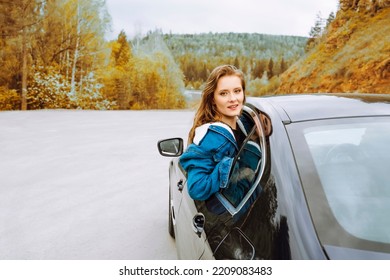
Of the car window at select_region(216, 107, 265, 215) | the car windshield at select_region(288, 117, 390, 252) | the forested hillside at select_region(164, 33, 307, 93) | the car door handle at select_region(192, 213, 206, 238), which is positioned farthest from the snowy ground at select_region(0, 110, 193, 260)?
the forested hillside at select_region(164, 33, 307, 93)

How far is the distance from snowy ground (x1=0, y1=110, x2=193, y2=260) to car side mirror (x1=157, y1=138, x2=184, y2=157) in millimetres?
868

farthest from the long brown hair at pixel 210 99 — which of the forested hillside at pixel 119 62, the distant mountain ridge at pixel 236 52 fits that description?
the distant mountain ridge at pixel 236 52

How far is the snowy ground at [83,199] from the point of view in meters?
3.63

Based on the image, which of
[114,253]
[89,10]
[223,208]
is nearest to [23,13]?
[89,10]

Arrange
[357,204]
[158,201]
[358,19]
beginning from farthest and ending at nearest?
1. [358,19]
2. [158,201]
3. [357,204]

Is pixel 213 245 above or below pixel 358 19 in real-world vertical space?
below

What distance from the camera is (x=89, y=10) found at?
68.1 ft

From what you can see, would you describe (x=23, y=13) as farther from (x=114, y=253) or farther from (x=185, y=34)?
(x=114, y=253)

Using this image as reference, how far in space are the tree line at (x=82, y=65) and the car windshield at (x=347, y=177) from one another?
61.5 feet

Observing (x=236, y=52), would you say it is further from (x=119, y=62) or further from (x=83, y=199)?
(x=83, y=199)

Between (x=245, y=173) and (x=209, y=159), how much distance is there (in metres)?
0.19

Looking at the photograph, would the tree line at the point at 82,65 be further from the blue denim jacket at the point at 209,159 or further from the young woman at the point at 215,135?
the blue denim jacket at the point at 209,159

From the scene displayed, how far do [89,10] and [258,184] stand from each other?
2093cm
